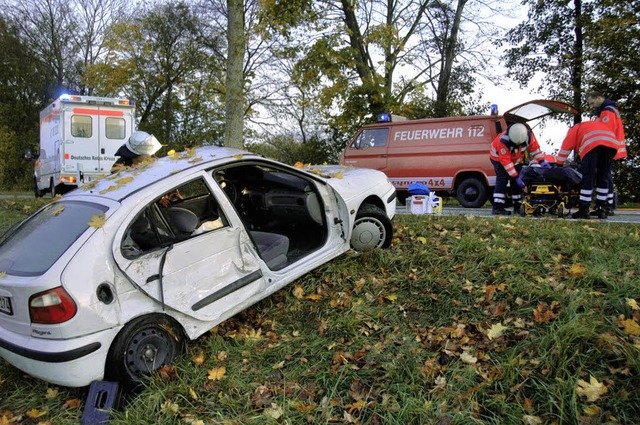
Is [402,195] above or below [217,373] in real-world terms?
above

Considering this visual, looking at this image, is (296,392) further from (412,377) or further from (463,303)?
(463,303)

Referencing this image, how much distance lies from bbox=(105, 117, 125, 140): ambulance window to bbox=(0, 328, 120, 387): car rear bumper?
38.6 ft

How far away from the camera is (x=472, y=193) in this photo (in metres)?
10.5

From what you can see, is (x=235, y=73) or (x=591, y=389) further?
(x=235, y=73)

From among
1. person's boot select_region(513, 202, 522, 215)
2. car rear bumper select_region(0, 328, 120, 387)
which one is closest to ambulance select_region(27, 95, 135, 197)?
person's boot select_region(513, 202, 522, 215)

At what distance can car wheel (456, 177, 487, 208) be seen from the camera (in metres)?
10.3

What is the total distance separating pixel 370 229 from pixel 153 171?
2.26m

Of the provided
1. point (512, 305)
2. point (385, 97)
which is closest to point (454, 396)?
point (512, 305)

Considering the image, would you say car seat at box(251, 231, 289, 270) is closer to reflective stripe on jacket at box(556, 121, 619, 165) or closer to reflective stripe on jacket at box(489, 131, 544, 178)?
reflective stripe on jacket at box(489, 131, 544, 178)

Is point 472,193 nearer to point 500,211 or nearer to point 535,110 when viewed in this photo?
point 535,110

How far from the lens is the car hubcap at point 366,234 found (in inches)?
189

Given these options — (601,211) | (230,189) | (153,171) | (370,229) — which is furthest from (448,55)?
(153,171)

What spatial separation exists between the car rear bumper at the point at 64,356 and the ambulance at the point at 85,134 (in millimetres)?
11258

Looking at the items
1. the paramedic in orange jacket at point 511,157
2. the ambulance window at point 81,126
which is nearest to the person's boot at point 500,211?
the paramedic in orange jacket at point 511,157
